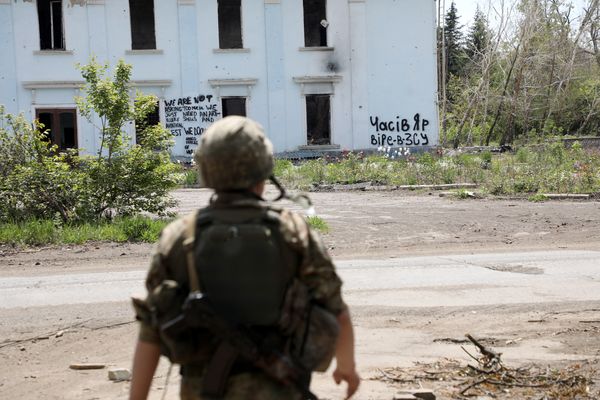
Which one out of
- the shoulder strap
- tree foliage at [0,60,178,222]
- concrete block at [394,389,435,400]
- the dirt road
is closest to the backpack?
the shoulder strap

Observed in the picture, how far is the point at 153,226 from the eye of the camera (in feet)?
43.9

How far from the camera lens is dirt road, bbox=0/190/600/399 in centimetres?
555

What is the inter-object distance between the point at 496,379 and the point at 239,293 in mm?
3087

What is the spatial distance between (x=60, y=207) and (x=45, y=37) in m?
18.8

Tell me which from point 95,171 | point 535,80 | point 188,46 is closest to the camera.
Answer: point 95,171

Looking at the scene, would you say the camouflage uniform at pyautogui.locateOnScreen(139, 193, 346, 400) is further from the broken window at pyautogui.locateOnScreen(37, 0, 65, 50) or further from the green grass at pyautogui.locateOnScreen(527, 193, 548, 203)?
the broken window at pyautogui.locateOnScreen(37, 0, 65, 50)

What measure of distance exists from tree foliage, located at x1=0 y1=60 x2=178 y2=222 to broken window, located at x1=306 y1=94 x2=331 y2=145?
17.9 metres

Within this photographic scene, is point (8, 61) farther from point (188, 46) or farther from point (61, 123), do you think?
point (188, 46)

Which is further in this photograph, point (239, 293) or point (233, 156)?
point (233, 156)

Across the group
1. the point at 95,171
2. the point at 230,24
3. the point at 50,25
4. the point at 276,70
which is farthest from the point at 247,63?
the point at 95,171

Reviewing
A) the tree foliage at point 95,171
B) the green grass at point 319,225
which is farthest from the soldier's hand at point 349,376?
the tree foliage at point 95,171

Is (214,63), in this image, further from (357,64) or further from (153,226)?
(153,226)

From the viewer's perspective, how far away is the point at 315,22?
31.7 meters

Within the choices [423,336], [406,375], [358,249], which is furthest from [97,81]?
[406,375]
